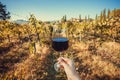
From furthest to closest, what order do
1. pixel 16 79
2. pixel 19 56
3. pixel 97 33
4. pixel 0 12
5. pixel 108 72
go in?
pixel 0 12 → pixel 97 33 → pixel 19 56 → pixel 108 72 → pixel 16 79

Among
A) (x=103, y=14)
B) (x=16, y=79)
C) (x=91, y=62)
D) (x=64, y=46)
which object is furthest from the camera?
(x=103, y=14)

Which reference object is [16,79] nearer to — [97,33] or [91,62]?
Answer: [91,62]

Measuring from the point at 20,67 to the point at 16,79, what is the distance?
2.08 m

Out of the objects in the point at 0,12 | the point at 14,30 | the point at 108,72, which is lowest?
the point at 108,72

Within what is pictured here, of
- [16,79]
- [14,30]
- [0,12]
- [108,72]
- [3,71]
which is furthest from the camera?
[0,12]

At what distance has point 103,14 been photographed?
265 ft

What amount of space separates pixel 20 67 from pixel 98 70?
541cm

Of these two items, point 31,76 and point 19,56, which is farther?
point 19,56

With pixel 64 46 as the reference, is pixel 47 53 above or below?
below

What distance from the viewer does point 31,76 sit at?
9.48 metres

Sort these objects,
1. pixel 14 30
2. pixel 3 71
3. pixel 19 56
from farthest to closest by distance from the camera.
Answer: pixel 14 30 → pixel 19 56 → pixel 3 71

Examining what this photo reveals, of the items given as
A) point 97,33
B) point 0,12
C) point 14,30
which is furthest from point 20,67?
point 0,12

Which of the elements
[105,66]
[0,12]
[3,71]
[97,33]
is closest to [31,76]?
[3,71]

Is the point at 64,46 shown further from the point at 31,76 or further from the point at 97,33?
the point at 97,33
